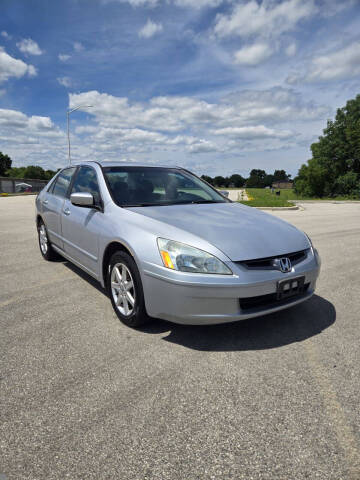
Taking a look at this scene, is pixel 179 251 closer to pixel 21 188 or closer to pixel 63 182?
pixel 63 182

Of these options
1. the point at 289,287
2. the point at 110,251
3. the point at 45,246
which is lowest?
the point at 45,246

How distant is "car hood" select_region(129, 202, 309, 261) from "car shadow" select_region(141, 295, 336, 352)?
30.2 inches

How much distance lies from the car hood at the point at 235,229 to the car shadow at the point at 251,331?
767mm

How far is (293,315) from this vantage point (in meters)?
3.65

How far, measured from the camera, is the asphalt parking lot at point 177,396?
177 centimetres

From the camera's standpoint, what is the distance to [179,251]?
282 cm

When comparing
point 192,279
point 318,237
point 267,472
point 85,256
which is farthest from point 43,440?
point 318,237

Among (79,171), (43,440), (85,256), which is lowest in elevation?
(43,440)

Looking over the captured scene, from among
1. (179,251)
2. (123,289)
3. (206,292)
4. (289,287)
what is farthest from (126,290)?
(289,287)

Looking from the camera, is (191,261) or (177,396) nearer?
(177,396)

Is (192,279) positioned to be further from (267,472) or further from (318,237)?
(318,237)

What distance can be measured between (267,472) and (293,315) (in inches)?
83.2

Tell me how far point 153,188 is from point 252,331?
1.95 m

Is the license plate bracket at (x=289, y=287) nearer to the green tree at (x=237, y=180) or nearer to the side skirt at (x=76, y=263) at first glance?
the side skirt at (x=76, y=263)
